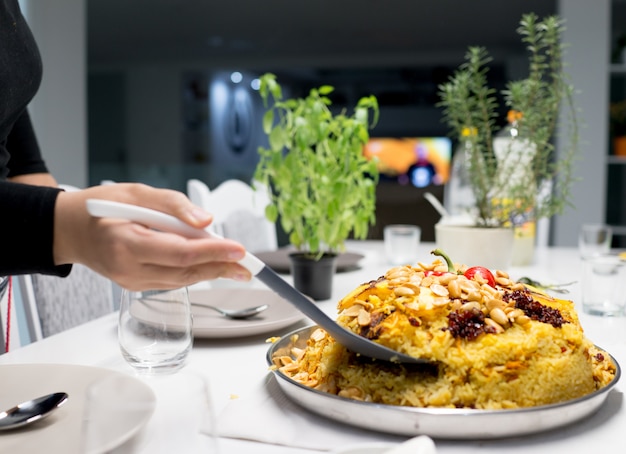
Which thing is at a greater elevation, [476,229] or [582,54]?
[582,54]

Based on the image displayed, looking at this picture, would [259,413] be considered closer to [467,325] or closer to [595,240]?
[467,325]

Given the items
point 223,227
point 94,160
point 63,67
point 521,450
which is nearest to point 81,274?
point 223,227

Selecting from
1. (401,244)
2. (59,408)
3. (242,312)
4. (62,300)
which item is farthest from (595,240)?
(59,408)

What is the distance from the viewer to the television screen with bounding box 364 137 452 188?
952 cm

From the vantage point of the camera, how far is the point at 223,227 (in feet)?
6.82

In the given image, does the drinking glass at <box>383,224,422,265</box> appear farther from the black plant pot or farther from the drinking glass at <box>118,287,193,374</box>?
the drinking glass at <box>118,287,193,374</box>

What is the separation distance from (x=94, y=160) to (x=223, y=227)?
28.0 feet

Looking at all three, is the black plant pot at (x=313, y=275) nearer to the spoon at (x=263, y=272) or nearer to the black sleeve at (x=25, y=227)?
the spoon at (x=263, y=272)

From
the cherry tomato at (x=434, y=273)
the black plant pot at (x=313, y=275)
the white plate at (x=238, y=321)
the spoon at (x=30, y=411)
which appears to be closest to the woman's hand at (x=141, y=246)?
the spoon at (x=30, y=411)

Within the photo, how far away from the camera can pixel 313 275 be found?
3.91ft

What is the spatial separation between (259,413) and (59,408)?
0.18 m

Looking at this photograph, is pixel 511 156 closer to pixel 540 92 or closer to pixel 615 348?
pixel 540 92

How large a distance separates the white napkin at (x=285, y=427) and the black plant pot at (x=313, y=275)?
22.1 inches

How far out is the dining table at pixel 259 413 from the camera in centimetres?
52
